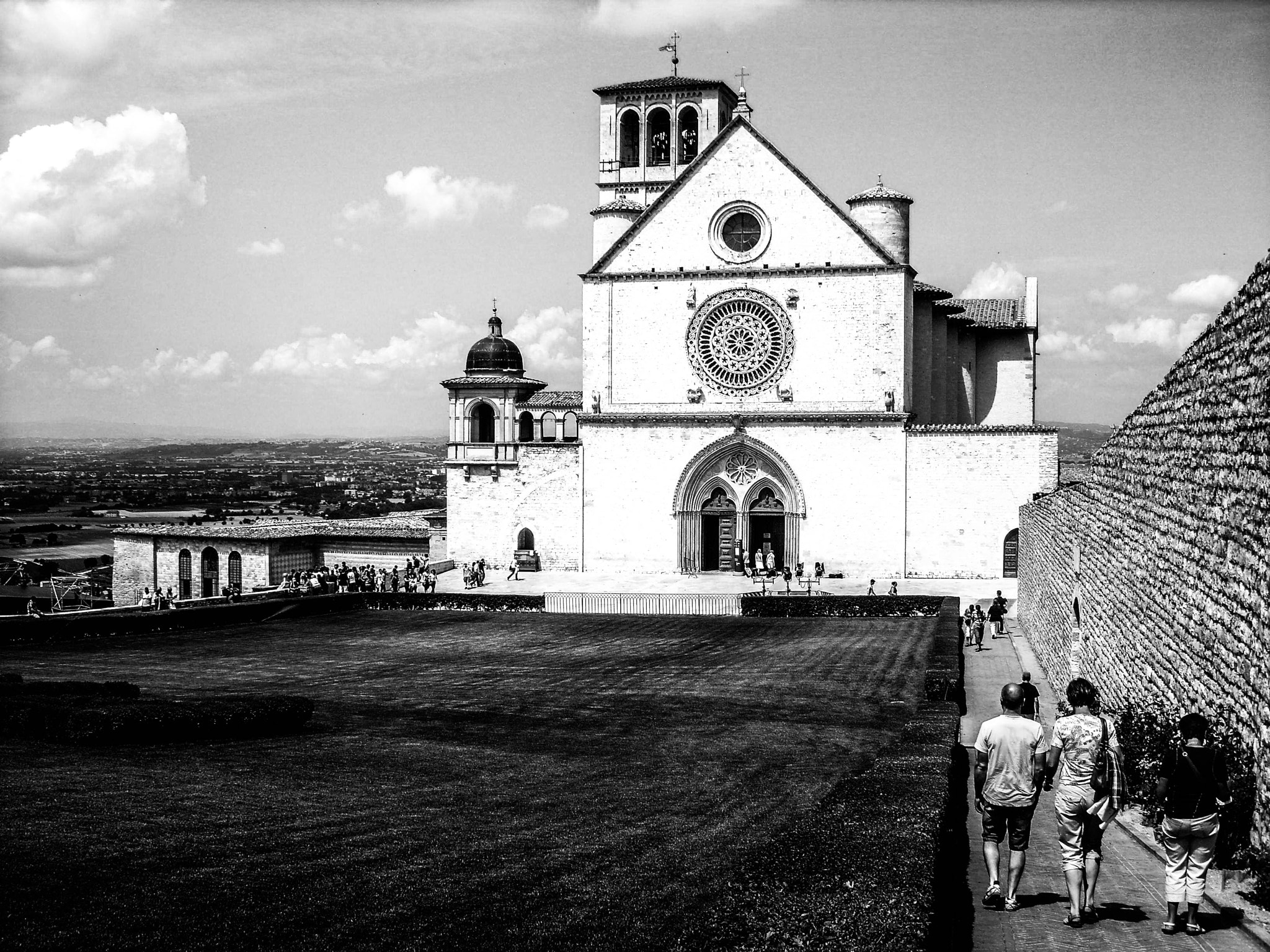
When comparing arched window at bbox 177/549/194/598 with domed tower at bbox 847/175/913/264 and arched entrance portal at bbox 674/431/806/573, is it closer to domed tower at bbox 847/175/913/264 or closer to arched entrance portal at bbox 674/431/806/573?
arched entrance portal at bbox 674/431/806/573

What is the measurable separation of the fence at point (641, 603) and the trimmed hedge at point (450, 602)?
0.84 metres

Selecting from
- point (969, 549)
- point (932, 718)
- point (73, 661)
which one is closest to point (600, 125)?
point (969, 549)

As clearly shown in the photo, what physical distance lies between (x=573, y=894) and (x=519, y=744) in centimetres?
784

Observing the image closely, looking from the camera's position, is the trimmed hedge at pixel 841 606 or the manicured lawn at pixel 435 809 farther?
the trimmed hedge at pixel 841 606

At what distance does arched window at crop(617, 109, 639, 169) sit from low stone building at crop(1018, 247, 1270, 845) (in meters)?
41.9

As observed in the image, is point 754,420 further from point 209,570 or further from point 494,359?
point 209,570

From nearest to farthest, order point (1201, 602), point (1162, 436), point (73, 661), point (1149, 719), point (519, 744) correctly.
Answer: point (1201, 602)
point (1149, 719)
point (1162, 436)
point (519, 744)
point (73, 661)

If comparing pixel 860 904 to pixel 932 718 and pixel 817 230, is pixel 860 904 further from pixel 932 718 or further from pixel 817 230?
pixel 817 230

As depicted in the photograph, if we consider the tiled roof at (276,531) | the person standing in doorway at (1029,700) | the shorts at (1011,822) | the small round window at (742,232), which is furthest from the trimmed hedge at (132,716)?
the tiled roof at (276,531)

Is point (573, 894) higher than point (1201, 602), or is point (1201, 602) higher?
point (1201, 602)

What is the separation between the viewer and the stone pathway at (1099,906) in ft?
34.7

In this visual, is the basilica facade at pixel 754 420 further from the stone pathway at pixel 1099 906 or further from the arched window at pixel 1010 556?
the stone pathway at pixel 1099 906

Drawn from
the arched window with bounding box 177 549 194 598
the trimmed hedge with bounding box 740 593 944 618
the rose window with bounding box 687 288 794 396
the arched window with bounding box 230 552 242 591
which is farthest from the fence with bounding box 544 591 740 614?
the arched window with bounding box 177 549 194 598

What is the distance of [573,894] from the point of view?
35.7ft
